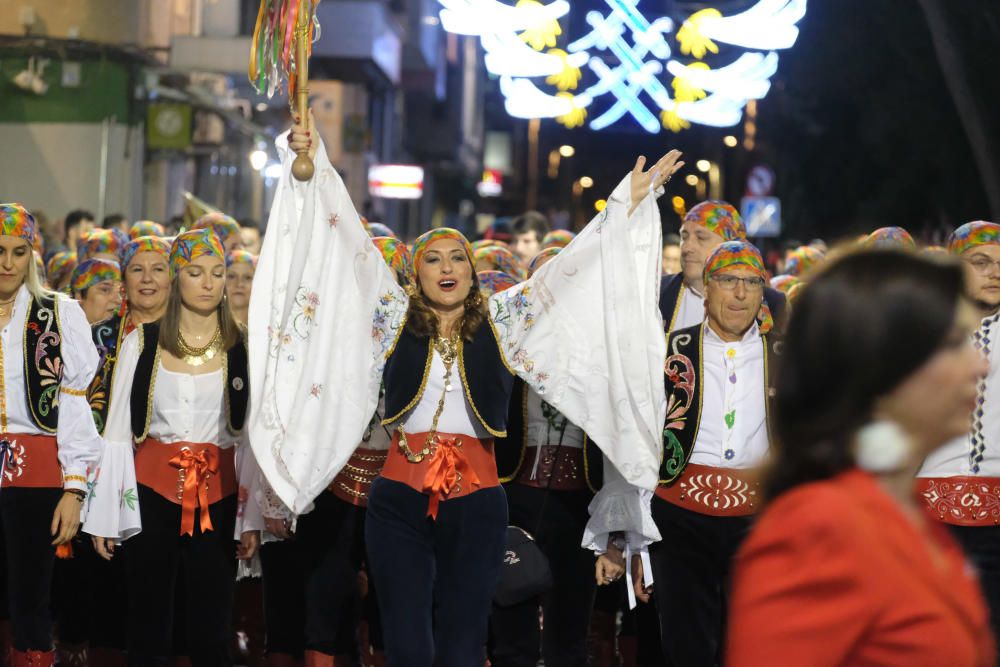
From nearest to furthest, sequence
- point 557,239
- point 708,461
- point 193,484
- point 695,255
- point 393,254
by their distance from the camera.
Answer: point 708,461
point 193,484
point 393,254
point 695,255
point 557,239

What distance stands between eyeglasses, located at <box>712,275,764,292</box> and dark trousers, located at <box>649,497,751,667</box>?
1026mm

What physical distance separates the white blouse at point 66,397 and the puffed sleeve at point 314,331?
0.88 meters

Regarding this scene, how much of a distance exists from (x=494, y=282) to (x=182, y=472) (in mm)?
2371

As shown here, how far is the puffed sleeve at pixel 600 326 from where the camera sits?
677cm

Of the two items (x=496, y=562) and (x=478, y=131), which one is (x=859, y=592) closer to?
(x=496, y=562)

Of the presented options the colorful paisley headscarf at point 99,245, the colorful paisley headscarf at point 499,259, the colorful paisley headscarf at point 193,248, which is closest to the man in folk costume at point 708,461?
the colorful paisley headscarf at point 193,248

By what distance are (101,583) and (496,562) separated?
8.70ft

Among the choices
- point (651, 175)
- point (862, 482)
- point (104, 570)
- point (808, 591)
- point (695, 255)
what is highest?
point (651, 175)

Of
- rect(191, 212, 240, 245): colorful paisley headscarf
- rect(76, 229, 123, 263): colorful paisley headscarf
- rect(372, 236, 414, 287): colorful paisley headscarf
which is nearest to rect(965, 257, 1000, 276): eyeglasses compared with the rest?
rect(372, 236, 414, 287): colorful paisley headscarf

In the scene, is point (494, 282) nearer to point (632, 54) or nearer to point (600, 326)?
point (600, 326)

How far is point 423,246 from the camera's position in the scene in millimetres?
6879

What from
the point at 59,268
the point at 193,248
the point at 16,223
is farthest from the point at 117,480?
the point at 59,268

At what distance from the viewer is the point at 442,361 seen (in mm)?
6590

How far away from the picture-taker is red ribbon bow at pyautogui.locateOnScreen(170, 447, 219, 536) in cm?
696
